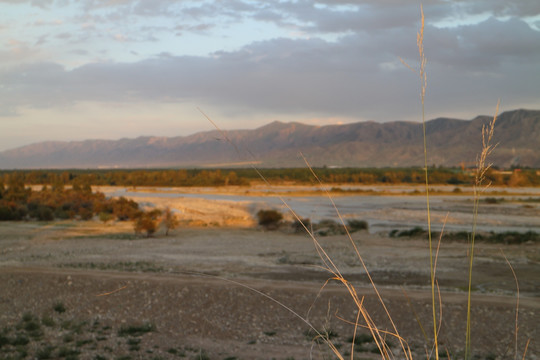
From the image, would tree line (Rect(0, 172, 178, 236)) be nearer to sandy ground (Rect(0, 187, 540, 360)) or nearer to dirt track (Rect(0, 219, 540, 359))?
sandy ground (Rect(0, 187, 540, 360))

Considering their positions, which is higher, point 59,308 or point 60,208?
point 60,208

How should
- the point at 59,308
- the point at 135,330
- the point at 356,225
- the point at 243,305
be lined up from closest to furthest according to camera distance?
1. the point at 135,330
2. the point at 59,308
3. the point at 243,305
4. the point at 356,225

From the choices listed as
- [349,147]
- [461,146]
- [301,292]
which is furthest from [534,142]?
[301,292]

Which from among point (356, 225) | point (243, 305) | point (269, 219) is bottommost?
point (356, 225)

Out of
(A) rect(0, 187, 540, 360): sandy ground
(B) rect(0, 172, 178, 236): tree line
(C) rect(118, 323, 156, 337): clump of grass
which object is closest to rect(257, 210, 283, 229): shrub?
(B) rect(0, 172, 178, 236): tree line

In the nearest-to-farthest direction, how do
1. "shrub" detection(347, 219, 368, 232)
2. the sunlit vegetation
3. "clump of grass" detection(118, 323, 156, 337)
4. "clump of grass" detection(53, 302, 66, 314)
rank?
"clump of grass" detection(118, 323, 156, 337) → "clump of grass" detection(53, 302, 66, 314) → "shrub" detection(347, 219, 368, 232) → the sunlit vegetation

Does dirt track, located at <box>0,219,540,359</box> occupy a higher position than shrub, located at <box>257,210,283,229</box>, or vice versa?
dirt track, located at <box>0,219,540,359</box>

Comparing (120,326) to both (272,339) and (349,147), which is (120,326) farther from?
(349,147)

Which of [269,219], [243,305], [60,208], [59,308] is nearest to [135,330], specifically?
[59,308]

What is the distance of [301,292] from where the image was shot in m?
14.3

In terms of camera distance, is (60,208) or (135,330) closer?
(135,330)

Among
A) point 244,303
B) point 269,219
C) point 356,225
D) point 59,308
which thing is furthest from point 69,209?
point 244,303

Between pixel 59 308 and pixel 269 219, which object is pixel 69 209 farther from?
pixel 59 308

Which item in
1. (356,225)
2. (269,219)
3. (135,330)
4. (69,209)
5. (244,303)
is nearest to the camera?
(135,330)
